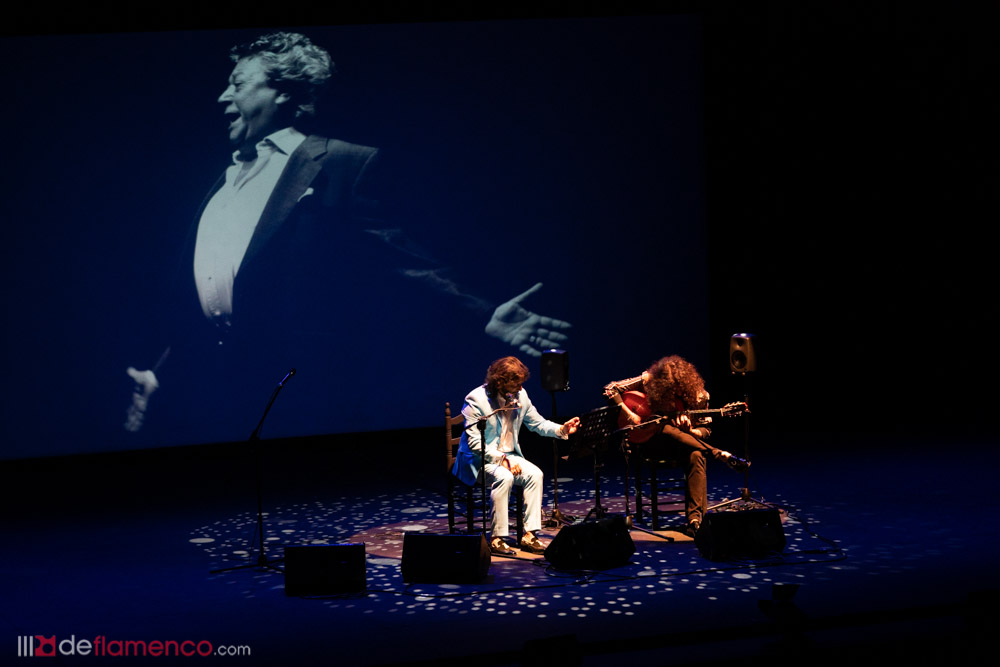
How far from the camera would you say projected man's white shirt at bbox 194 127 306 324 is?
9.05 meters

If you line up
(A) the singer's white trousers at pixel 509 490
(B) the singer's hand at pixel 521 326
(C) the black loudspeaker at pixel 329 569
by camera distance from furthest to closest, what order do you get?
1. (B) the singer's hand at pixel 521 326
2. (A) the singer's white trousers at pixel 509 490
3. (C) the black loudspeaker at pixel 329 569

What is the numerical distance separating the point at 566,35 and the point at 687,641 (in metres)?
6.84

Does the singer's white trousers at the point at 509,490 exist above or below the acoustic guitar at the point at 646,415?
below

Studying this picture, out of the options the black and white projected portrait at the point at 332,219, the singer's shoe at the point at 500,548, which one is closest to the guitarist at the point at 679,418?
the singer's shoe at the point at 500,548

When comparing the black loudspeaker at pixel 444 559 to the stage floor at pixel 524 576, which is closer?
the stage floor at pixel 524 576

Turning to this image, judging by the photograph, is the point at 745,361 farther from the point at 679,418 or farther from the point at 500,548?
the point at 500,548

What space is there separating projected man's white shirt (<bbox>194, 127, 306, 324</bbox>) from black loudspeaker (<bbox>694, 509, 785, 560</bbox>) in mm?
4918

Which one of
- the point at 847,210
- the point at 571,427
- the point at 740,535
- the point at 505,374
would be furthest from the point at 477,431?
the point at 847,210

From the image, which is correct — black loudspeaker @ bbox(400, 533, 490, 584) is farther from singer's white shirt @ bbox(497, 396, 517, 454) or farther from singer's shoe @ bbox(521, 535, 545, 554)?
singer's white shirt @ bbox(497, 396, 517, 454)

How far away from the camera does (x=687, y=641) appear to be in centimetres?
383

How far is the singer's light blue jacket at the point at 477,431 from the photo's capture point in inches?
245

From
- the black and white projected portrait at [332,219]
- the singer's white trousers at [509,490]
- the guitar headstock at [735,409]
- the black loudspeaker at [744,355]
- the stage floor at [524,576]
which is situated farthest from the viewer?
the black and white projected portrait at [332,219]

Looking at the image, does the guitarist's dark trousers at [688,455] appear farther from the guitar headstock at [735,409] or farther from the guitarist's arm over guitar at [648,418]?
the guitar headstock at [735,409]

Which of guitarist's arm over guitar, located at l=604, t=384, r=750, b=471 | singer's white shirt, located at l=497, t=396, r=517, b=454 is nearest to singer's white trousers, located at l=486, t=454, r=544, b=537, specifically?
singer's white shirt, located at l=497, t=396, r=517, b=454
